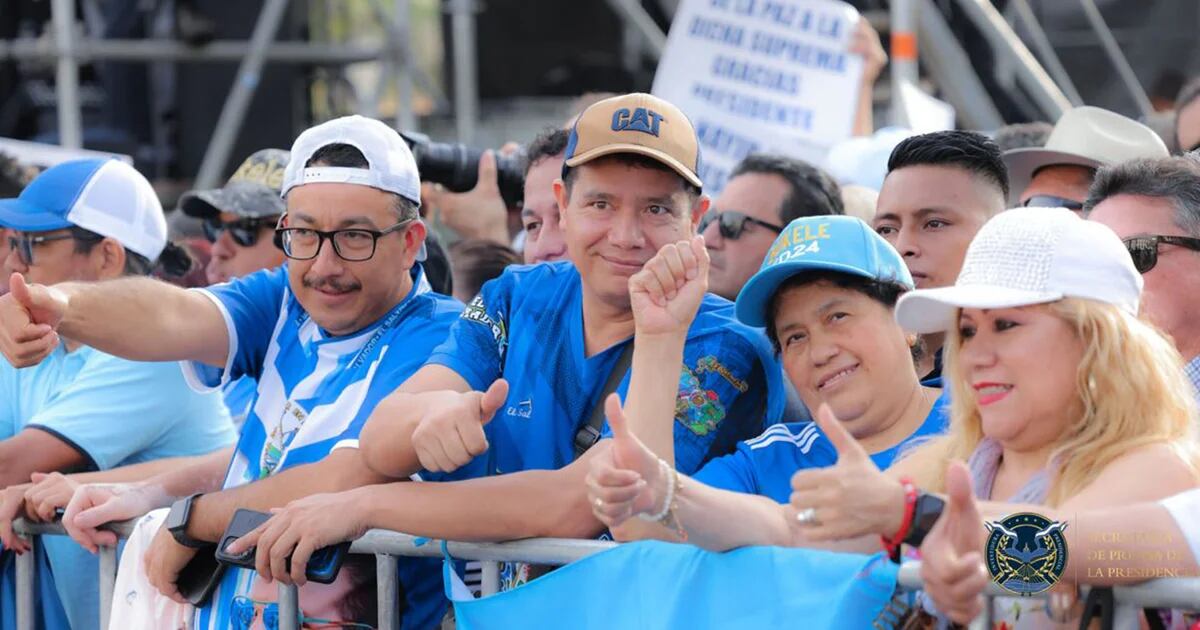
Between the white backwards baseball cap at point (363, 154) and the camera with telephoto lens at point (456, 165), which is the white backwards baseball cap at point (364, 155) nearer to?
the white backwards baseball cap at point (363, 154)

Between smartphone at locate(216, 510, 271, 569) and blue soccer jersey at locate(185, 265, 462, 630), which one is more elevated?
blue soccer jersey at locate(185, 265, 462, 630)

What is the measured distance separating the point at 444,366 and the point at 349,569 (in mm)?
469

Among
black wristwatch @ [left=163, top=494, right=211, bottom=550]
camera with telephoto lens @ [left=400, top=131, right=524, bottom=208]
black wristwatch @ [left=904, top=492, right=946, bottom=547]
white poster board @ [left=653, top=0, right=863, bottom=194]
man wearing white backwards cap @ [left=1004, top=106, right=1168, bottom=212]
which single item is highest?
white poster board @ [left=653, top=0, right=863, bottom=194]

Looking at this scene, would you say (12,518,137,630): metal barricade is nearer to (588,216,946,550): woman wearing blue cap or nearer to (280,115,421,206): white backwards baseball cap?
(280,115,421,206): white backwards baseball cap

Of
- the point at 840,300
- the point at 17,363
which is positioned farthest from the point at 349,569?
the point at 840,300

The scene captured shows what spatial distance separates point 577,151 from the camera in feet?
11.3

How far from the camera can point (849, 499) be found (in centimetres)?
222

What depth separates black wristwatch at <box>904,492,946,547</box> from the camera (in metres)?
2.24

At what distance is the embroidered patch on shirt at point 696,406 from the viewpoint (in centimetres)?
319

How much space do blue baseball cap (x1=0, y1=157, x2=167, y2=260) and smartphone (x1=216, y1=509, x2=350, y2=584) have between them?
1531mm

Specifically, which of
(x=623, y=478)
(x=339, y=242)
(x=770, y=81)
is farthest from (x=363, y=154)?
(x=770, y=81)

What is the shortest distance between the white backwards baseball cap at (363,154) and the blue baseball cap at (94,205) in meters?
0.96

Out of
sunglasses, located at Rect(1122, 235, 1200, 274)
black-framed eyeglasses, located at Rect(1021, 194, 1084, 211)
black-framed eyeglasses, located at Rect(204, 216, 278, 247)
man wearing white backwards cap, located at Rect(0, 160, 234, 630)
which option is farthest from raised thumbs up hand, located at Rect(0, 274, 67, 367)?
black-framed eyeglasses, located at Rect(1021, 194, 1084, 211)

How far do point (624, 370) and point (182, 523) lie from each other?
3.34 feet
